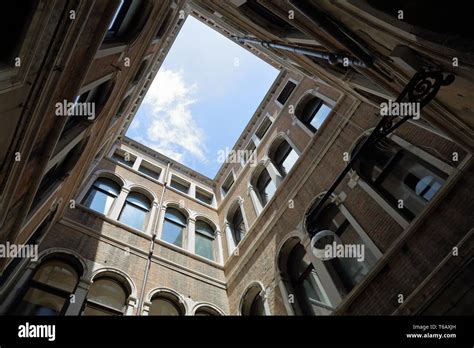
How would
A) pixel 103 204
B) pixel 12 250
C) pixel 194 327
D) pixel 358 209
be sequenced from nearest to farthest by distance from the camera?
pixel 194 327, pixel 12 250, pixel 358 209, pixel 103 204

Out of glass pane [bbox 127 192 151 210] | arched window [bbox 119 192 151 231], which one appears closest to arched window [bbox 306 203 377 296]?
arched window [bbox 119 192 151 231]

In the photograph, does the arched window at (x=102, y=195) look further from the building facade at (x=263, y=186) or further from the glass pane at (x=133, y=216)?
the glass pane at (x=133, y=216)

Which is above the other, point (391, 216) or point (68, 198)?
point (391, 216)

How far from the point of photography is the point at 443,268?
520 cm

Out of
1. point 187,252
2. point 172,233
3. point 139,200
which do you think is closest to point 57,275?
point 187,252

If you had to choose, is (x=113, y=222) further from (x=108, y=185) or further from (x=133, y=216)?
(x=108, y=185)

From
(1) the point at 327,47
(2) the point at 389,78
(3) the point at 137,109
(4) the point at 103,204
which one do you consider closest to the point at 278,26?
(1) the point at 327,47

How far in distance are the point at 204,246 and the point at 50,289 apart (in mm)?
6765

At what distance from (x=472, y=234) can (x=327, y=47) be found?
412cm

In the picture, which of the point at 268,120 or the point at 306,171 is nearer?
the point at 306,171

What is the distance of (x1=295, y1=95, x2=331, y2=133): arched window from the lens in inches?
453

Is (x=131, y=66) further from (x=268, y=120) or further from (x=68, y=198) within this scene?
(x=268, y=120)

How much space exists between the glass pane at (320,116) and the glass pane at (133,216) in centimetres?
771

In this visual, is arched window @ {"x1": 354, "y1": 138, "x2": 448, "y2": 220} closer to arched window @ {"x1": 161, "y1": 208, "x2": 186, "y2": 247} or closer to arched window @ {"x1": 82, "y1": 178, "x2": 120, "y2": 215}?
arched window @ {"x1": 161, "y1": 208, "x2": 186, "y2": 247}
